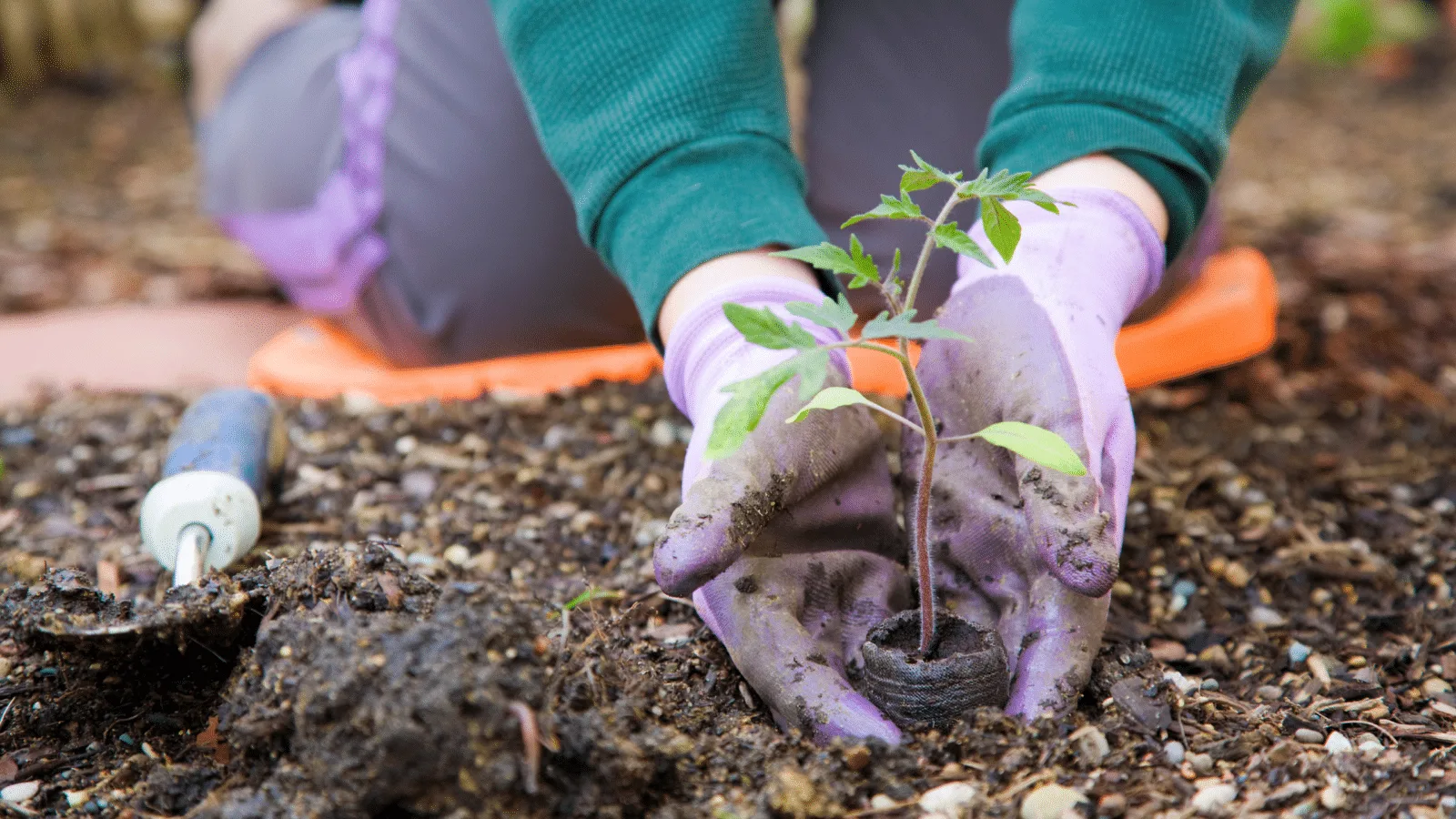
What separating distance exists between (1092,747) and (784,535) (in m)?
0.31

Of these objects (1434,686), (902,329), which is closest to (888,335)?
(902,329)

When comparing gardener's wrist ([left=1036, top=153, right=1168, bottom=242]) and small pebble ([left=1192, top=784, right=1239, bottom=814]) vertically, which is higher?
gardener's wrist ([left=1036, top=153, right=1168, bottom=242])

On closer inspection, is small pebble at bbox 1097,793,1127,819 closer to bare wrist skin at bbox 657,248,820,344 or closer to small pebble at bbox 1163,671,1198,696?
small pebble at bbox 1163,671,1198,696

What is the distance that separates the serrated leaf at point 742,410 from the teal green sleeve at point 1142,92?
62 centimetres

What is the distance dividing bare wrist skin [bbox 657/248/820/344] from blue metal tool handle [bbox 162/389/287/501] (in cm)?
50

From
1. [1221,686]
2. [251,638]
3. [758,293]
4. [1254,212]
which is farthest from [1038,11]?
[1254,212]

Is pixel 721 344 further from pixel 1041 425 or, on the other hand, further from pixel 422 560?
pixel 422 560

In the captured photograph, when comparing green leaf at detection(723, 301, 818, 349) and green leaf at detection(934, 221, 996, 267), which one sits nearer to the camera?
green leaf at detection(723, 301, 818, 349)

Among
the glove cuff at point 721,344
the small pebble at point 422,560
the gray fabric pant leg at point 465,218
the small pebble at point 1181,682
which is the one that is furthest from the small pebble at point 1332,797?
the gray fabric pant leg at point 465,218

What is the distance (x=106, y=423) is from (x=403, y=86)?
698 mm

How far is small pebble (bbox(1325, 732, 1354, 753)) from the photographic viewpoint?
0.94 metres

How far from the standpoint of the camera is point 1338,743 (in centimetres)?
95

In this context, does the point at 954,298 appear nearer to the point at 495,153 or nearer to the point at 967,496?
the point at 967,496

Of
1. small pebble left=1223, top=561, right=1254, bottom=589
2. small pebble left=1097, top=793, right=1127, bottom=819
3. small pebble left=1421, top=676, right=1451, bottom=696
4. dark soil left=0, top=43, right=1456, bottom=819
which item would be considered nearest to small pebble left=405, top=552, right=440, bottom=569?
dark soil left=0, top=43, right=1456, bottom=819
